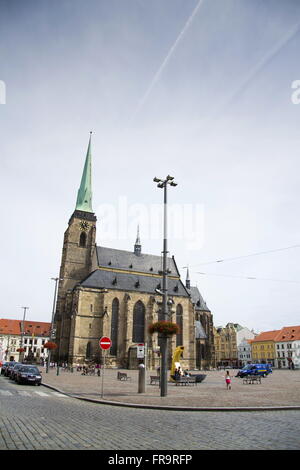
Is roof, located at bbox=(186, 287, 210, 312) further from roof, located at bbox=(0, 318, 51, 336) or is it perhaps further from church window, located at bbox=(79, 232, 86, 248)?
roof, located at bbox=(0, 318, 51, 336)

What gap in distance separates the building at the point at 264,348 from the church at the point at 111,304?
2908 centimetres

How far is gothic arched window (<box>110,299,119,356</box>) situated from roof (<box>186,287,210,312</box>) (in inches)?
940

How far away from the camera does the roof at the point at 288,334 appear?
8732 centimetres

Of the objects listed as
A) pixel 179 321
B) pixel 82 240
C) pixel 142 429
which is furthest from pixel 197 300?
pixel 142 429

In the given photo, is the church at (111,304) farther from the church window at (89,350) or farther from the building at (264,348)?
the building at (264,348)

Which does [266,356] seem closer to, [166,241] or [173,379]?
[173,379]

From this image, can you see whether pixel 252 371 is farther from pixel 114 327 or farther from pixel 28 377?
pixel 28 377

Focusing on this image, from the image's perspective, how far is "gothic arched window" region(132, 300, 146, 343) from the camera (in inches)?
2273

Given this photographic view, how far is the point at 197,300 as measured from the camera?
7844 cm

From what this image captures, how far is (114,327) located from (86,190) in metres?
28.1

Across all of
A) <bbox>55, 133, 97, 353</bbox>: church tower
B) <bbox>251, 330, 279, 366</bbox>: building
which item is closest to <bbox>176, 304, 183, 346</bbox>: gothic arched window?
<bbox>55, 133, 97, 353</bbox>: church tower
